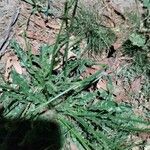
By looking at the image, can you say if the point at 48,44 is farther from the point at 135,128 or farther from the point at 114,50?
Result: the point at 135,128

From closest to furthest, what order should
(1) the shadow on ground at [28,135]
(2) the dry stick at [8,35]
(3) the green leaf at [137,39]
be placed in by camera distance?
(1) the shadow on ground at [28,135], (2) the dry stick at [8,35], (3) the green leaf at [137,39]

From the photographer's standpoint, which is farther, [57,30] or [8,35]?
[57,30]

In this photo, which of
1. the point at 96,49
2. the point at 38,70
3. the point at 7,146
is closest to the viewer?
the point at 7,146

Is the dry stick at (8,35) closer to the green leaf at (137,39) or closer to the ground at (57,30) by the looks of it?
the ground at (57,30)

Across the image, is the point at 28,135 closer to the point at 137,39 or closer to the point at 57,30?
the point at 57,30

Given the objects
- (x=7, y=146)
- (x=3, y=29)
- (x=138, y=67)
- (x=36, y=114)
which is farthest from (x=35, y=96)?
(x=138, y=67)

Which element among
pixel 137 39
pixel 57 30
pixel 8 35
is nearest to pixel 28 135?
pixel 8 35

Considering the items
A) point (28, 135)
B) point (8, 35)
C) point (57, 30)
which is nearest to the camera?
point (28, 135)

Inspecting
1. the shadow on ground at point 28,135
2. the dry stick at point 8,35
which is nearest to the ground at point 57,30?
the dry stick at point 8,35

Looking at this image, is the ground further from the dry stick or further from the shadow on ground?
the shadow on ground
